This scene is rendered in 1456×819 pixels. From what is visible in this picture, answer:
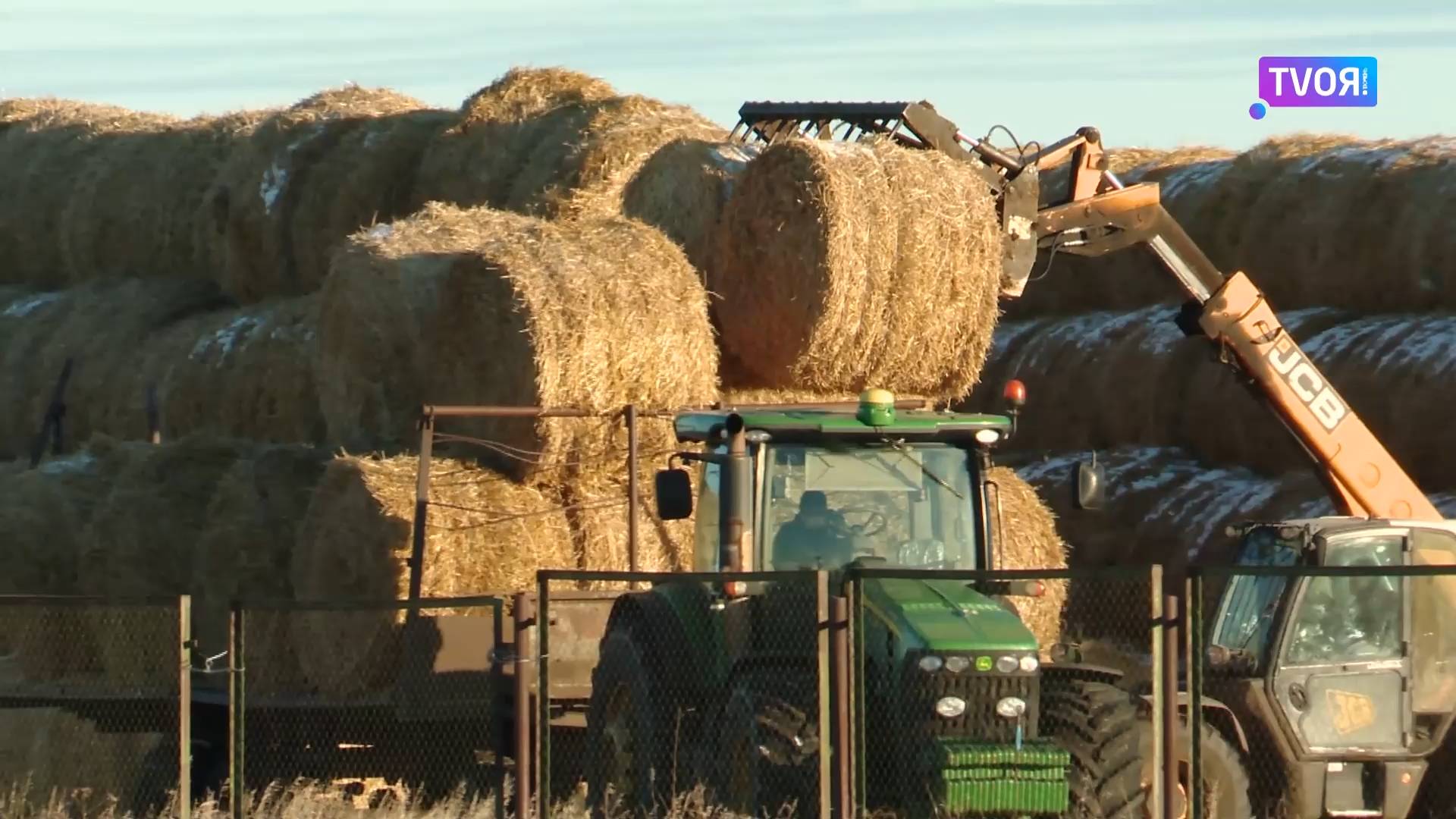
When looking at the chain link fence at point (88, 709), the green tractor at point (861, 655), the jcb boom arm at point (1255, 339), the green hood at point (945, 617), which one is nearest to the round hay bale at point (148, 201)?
the chain link fence at point (88, 709)

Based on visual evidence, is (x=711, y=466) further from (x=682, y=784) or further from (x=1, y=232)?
(x=1, y=232)

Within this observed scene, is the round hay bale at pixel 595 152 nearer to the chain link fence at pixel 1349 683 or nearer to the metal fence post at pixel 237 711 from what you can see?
the metal fence post at pixel 237 711

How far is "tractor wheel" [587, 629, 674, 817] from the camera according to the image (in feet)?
35.9

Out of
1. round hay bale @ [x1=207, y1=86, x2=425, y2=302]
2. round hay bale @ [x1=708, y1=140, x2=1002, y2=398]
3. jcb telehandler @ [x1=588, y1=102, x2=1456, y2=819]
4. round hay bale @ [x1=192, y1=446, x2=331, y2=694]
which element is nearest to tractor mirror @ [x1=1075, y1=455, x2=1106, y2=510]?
jcb telehandler @ [x1=588, y1=102, x2=1456, y2=819]

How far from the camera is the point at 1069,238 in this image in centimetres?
1520

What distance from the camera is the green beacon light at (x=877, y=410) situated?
10883 millimetres

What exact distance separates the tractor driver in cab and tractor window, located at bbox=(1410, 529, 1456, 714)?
3.02m

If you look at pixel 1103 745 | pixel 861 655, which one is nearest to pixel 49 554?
pixel 861 655

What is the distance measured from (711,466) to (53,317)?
10814 mm

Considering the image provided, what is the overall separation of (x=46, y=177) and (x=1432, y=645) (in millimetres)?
14123

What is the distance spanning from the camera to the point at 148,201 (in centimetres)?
2078

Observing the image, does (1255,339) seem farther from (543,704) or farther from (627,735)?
(543,704)

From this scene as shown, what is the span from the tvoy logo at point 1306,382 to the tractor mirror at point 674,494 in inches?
208

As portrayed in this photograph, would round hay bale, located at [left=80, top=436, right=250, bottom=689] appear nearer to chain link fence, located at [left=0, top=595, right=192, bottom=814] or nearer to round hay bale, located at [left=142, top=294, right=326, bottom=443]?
chain link fence, located at [left=0, top=595, right=192, bottom=814]
